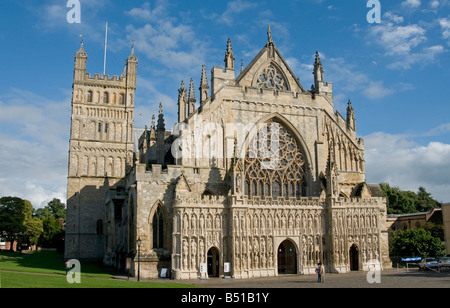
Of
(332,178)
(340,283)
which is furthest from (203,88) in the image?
(340,283)

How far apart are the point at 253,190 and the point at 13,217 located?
47.1 metres

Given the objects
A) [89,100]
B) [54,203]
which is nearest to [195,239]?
[89,100]

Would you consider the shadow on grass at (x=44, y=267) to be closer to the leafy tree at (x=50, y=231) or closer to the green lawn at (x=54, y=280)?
the green lawn at (x=54, y=280)

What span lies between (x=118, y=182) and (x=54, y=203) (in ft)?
223

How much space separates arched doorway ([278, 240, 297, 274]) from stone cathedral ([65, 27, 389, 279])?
0.29ft

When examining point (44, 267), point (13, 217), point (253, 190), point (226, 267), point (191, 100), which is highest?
point (191, 100)

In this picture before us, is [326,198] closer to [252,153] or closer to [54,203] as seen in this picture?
[252,153]

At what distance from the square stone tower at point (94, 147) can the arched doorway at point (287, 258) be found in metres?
27.0

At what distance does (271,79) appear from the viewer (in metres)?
38.4

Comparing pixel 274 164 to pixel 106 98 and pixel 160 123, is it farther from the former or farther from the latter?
pixel 106 98

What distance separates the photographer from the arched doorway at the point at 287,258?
3356cm

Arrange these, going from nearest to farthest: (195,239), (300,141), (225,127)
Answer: (195,239)
(225,127)
(300,141)

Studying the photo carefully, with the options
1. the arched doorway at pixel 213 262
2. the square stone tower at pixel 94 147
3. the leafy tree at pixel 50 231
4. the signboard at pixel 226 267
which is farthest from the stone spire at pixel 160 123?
the leafy tree at pixel 50 231
